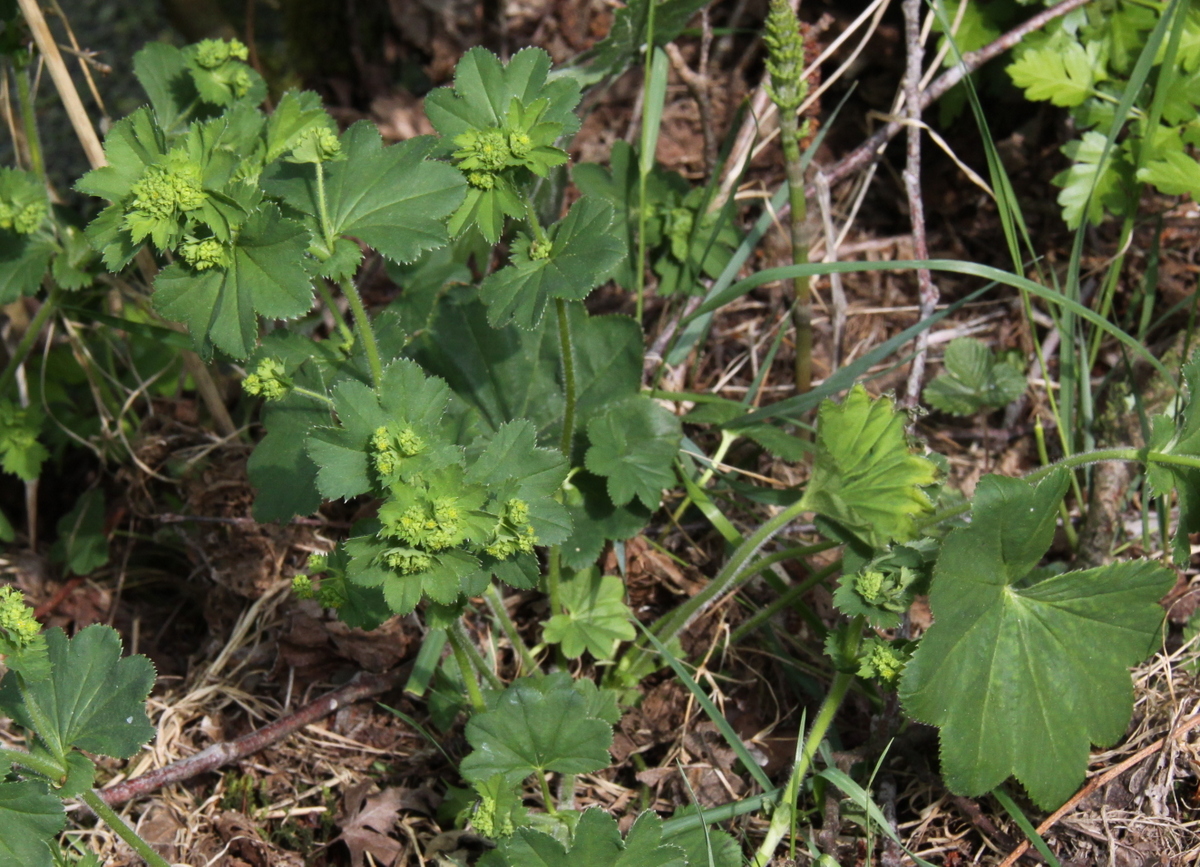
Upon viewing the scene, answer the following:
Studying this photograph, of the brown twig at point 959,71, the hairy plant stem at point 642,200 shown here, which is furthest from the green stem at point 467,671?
the brown twig at point 959,71

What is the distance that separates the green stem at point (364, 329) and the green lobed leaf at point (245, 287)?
6.7 inches

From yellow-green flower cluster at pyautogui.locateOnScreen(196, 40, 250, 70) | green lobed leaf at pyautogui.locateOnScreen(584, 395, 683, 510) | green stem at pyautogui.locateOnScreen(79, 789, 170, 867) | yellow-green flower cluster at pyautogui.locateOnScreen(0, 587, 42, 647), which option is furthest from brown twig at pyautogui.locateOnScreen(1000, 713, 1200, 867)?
yellow-green flower cluster at pyautogui.locateOnScreen(196, 40, 250, 70)

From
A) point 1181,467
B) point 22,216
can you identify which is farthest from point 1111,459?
point 22,216

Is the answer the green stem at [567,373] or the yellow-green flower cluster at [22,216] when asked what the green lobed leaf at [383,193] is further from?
the yellow-green flower cluster at [22,216]

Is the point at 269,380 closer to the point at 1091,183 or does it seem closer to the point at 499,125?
the point at 499,125

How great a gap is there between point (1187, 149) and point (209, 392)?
3.33 m

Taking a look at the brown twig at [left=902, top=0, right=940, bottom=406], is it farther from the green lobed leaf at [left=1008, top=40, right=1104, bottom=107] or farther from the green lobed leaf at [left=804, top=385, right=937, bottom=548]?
the green lobed leaf at [left=804, top=385, right=937, bottom=548]

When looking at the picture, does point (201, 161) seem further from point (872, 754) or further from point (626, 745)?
point (872, 754)

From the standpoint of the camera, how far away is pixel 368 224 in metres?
2.18

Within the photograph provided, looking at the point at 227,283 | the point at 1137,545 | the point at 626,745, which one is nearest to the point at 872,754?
the point at 626,745

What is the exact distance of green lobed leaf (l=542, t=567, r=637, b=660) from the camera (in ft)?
8.61

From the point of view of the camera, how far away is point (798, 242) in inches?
118

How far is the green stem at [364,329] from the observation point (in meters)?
2.17

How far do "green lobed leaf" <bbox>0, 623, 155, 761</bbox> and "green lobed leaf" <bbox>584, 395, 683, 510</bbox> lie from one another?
117 centimetres
